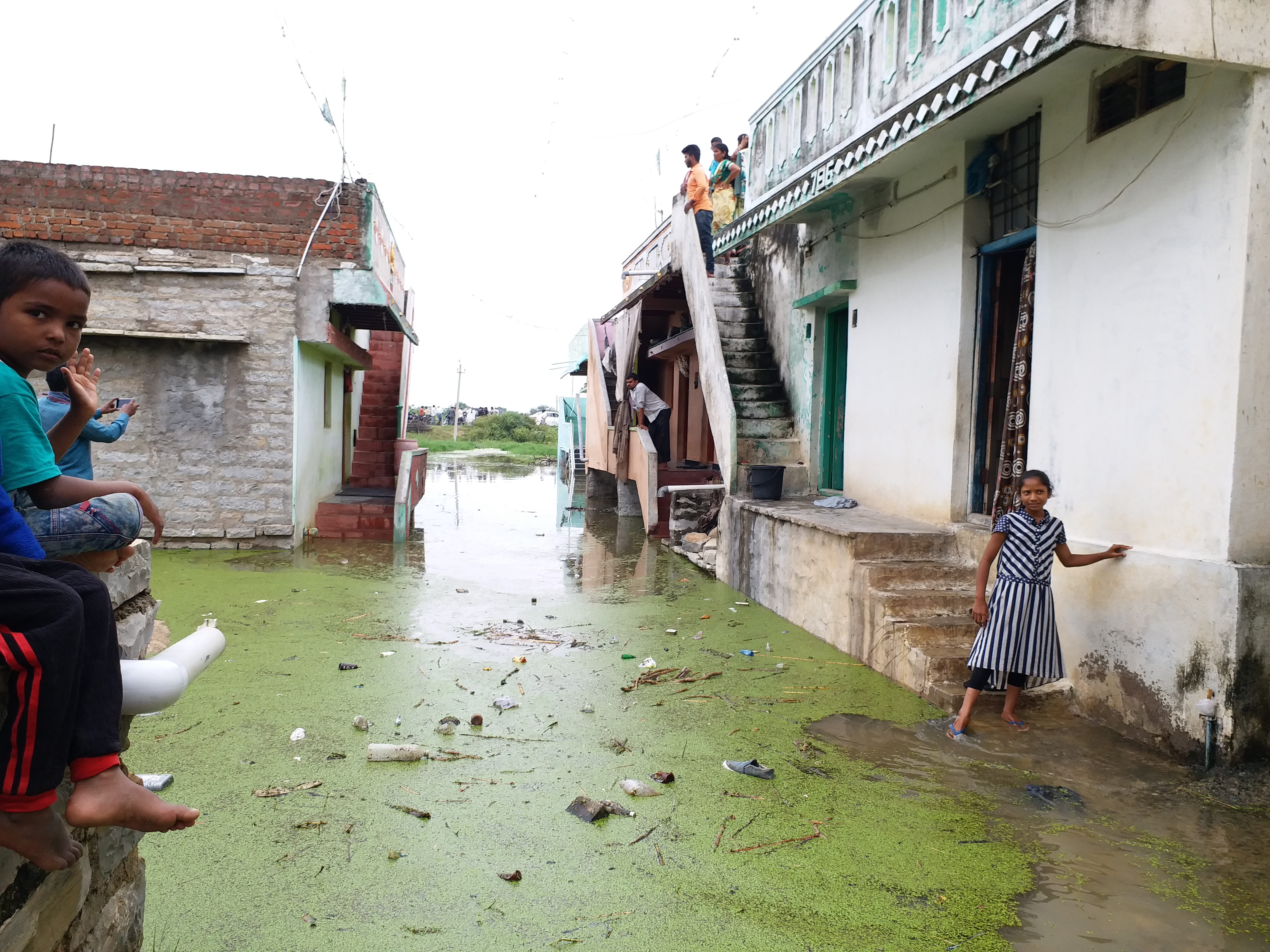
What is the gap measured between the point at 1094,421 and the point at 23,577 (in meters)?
5.06

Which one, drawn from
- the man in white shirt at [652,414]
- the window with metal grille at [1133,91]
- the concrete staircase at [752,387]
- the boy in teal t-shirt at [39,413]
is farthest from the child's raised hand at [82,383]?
the man in white shirt at [652,414]

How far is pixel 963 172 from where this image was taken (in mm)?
6699

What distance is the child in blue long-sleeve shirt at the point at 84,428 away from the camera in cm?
313

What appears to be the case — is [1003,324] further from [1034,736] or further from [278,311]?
[278,311]

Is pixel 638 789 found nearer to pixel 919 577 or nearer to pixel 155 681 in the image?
pixel 155 681

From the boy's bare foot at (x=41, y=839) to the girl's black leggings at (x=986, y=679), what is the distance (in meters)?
4.18

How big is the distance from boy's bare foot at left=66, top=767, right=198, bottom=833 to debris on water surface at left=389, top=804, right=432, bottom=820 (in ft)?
6.37

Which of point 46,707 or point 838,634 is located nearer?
point 46,707

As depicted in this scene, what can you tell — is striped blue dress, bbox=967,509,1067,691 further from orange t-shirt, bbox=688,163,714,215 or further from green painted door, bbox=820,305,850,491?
orange t-shirt, bbox=688,163,714,215

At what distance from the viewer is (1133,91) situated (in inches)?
189

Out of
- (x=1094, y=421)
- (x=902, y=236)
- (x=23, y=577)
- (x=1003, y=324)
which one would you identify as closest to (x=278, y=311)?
(x=902, y=236)

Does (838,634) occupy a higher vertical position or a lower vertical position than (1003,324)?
lower

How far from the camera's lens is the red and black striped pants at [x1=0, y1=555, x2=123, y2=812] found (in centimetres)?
145

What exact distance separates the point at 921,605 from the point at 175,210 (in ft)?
28.8
